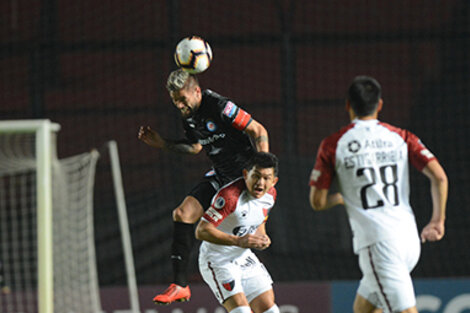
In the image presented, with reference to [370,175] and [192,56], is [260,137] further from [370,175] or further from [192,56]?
[370,175]

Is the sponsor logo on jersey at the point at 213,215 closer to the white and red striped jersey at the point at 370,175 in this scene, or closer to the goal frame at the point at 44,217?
the white and red striped jersey at the point at 370,175

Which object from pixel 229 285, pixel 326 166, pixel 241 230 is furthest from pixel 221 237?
pixel 326 166

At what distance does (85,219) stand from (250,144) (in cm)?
456

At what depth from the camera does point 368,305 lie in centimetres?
421

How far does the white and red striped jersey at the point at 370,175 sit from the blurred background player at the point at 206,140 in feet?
2.19

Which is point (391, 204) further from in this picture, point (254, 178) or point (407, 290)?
point (254, 178)

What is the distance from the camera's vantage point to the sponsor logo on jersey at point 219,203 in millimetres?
4266

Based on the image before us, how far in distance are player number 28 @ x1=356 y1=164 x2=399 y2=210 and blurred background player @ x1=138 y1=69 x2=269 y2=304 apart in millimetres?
807

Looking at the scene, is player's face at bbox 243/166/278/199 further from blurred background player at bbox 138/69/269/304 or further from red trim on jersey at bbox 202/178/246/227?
blurred background player at bbox 138/69/269/304

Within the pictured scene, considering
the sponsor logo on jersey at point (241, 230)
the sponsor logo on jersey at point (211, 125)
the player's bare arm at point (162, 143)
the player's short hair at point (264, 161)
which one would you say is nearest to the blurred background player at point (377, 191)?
the player's short hair at point (264, 161)

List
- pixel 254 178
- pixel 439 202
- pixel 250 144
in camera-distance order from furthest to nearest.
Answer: pixel 250 144, pixel 254 178, pixel 439 202


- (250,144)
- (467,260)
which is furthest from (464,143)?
(250,144)

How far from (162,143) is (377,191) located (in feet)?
5.01

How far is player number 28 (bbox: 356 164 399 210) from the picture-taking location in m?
3.77
